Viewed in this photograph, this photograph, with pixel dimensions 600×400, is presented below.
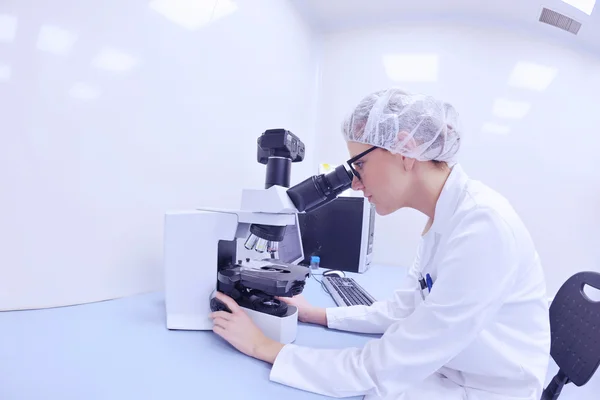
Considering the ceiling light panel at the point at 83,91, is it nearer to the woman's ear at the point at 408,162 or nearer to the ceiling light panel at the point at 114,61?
the ceiling light panel at the point at 114,61

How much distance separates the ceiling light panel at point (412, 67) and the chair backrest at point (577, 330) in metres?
1.61

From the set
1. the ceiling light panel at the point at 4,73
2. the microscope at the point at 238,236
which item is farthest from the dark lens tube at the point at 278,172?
the ceiling light panel at the point at 4,73

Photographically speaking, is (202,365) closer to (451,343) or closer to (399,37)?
(451,343)

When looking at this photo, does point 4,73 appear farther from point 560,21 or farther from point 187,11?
point 560,21

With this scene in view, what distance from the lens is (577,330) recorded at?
3.17 feet

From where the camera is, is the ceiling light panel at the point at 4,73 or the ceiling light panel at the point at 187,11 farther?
the ceiling light panel at the point at 187,11

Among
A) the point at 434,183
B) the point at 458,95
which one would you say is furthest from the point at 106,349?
the point at 458,95

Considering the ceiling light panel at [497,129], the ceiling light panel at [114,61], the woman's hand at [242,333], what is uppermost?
the ceiling light panel at [497,129]

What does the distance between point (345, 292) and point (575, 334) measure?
76 cm

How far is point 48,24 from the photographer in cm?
79

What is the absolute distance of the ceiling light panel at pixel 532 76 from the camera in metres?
2.09

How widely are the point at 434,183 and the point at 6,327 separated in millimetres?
1162

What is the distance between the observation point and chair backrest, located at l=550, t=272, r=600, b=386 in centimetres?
89

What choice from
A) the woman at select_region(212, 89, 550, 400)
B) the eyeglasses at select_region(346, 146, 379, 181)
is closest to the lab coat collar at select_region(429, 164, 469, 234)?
the woman at select_region(212, 89, 550, 400)
